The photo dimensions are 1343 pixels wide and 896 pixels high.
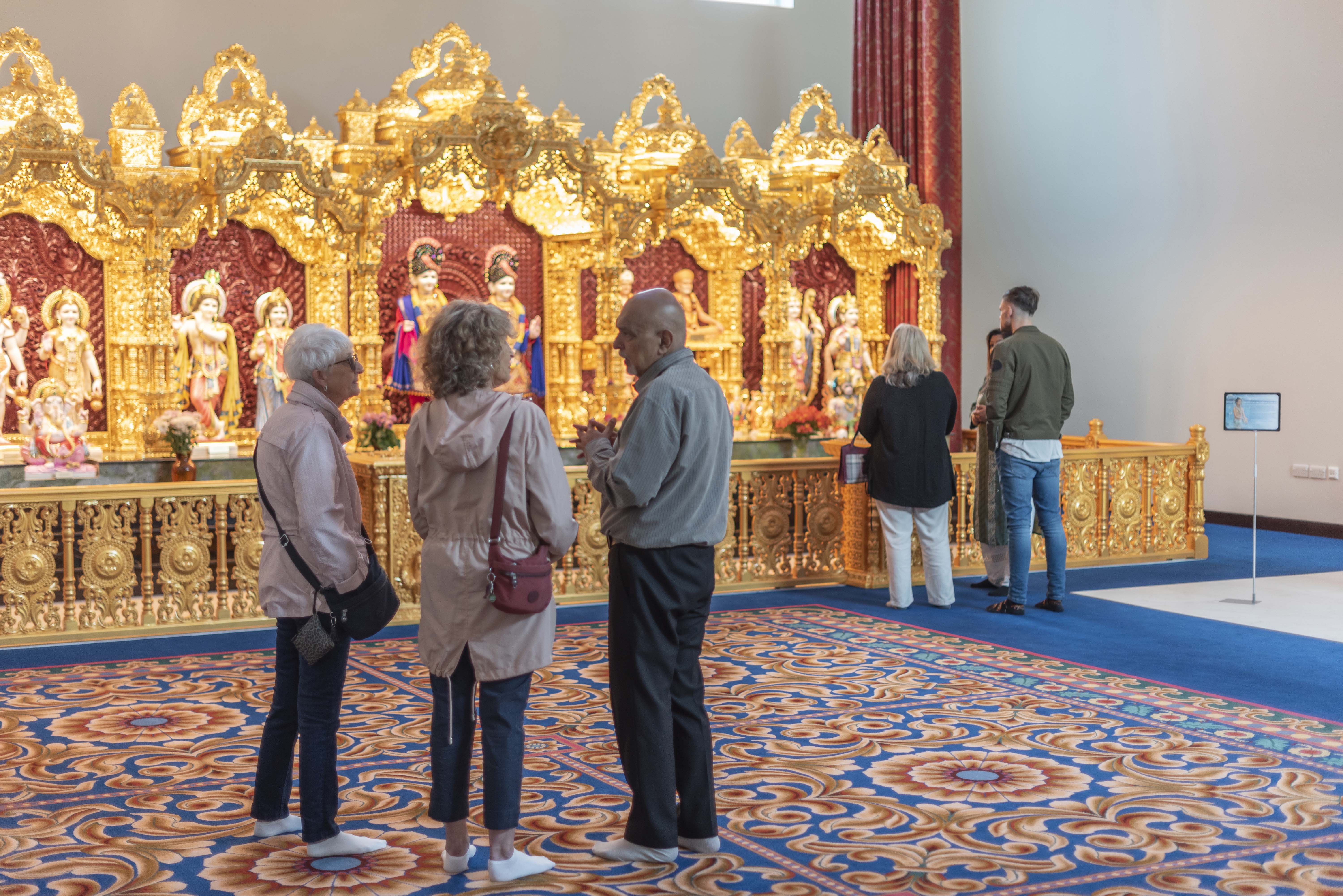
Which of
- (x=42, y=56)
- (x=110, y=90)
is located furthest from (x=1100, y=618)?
(x=110, y=90)

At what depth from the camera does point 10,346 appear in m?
10.3

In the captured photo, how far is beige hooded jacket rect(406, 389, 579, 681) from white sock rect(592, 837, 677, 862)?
0.63m

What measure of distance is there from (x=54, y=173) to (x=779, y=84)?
8567mm

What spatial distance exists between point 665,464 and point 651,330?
0.38 metres

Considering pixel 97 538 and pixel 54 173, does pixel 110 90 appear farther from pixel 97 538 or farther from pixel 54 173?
pixel 97 538

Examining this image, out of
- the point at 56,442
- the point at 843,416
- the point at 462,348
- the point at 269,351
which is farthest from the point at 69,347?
the point at 462,348

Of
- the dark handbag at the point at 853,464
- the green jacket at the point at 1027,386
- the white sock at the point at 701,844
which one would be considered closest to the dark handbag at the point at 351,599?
the white sock at the point at 701,844

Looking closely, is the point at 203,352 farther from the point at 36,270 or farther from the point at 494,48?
the point at 494,48

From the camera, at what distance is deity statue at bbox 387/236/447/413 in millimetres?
11211

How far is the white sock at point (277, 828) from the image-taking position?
4.16m

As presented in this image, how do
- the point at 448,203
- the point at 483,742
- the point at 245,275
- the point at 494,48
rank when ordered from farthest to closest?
1. the point at 494,48
2. the point at 448,203
3. the point at 245,275
4. the point at 483,742

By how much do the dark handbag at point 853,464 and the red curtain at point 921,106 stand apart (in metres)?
3.86

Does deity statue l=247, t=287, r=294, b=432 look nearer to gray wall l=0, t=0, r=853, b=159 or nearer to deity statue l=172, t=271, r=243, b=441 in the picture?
deity statue l=172, t=271, r=243, b=441

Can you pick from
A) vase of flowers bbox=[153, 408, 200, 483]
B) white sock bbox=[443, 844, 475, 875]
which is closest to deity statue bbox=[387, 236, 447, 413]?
vase of flowers bbox=[153, 408, 200, 483]
